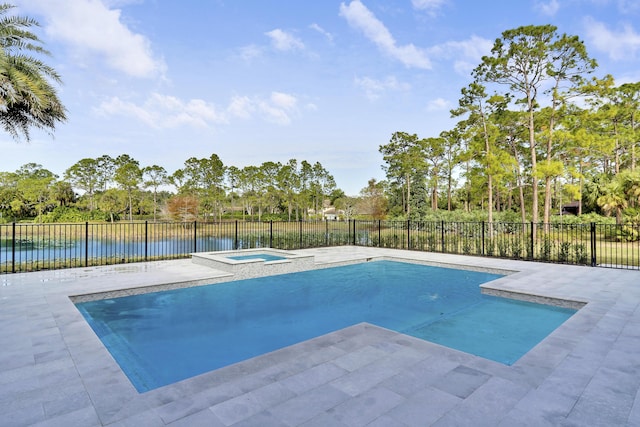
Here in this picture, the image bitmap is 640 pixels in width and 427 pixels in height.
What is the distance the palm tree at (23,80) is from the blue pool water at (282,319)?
243 inches

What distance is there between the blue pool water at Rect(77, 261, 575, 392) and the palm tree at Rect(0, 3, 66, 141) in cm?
616

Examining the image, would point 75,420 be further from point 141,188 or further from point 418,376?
point 141,188

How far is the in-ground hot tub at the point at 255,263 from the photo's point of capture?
7.57 metres

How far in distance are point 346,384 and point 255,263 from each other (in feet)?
18.2

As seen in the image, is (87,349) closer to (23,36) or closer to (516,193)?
(23,36)

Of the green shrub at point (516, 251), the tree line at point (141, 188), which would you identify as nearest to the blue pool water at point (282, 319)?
the green shrub at point (516, 251)

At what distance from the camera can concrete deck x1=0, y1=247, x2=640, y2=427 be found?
2.07 metres

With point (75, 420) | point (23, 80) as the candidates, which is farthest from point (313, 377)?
point (23, 80)

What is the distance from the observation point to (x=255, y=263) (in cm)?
778

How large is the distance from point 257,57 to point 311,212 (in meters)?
39.9

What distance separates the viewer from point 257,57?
447 inches

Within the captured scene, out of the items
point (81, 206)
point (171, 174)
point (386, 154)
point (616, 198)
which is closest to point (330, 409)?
point (616, 198)

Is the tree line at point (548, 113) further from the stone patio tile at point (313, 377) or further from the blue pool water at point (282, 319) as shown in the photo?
the stone patio tile at point (313, 377)

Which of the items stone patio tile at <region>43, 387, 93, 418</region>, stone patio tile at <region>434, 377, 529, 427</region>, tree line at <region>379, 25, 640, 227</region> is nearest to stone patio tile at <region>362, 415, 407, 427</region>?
stone patio tile at <region>434, 377, 529, 427</region>
